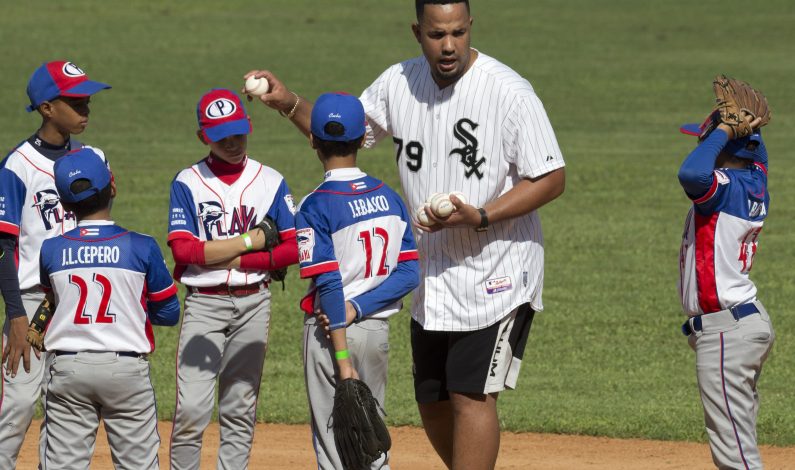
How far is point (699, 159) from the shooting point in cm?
602

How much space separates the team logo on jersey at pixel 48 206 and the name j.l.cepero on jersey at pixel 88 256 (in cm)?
79

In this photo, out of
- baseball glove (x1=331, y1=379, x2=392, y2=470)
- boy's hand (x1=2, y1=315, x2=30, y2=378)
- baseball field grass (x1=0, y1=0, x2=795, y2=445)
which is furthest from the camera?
baseball field grass (x1=0, y1=0, x2=795, y2=445)

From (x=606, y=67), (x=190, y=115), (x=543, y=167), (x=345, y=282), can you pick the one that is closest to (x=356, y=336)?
(x=345, y=282)

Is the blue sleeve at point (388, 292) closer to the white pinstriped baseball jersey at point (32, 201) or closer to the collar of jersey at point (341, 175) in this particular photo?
the collar of jersey at point (341, 175)

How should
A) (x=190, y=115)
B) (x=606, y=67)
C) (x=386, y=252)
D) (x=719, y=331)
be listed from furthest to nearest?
(x=606, y=67) < (x=190, y=115) < (x=719, y=331) < (x=386, y=252)

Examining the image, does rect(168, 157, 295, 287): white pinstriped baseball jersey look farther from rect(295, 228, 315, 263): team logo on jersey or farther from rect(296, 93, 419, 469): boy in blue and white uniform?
rect(295, 228, 315, 263): team logo on jersey

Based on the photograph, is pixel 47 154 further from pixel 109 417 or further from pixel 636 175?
pixel 636 175

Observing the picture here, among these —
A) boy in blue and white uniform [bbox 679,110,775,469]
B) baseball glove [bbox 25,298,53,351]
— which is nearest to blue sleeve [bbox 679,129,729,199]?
boy in blue and white uniform [bbox 679,110,775,469]

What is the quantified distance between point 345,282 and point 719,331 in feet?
5.77

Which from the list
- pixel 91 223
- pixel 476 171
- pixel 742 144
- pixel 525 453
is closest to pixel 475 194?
pixel 476 171

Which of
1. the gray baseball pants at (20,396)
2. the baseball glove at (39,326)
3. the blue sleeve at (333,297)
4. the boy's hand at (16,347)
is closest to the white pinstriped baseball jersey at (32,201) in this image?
the gray baseball pants at (20,396)

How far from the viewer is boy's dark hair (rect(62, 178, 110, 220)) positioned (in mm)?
5758

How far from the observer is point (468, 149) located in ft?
19.3

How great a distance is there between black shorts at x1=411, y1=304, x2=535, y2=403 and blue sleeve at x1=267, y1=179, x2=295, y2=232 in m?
0.94
